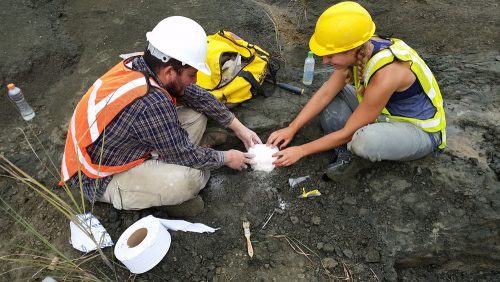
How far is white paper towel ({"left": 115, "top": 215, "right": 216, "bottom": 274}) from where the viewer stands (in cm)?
214

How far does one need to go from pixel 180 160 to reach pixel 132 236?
59cm

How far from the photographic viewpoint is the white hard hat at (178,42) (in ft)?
7.05

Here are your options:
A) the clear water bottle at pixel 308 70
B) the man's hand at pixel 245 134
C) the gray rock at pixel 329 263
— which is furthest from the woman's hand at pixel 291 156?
the clear water bottle at pixel 308 70

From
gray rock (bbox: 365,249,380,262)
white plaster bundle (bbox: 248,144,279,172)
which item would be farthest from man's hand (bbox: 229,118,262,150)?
gray rock (bbox: 365,249,380,262)

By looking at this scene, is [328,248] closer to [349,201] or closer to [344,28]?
[349,201]

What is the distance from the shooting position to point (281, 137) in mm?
3053

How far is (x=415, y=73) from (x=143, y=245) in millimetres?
2141

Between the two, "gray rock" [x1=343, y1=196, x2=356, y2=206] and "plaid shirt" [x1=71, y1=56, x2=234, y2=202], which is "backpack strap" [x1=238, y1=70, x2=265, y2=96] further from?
"gray rock" [x1=343, y1=196, x2=356, y2=206]

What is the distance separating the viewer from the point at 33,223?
9.19 feet

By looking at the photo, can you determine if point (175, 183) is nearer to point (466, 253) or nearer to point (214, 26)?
point (466, 253)

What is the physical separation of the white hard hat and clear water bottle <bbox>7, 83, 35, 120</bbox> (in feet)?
7.13

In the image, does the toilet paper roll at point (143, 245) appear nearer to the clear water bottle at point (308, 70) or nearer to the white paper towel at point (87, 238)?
the white paper towel at point (87, 238)

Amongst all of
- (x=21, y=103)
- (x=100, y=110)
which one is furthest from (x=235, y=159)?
(x=21, y=103)

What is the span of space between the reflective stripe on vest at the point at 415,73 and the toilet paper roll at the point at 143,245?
5.82 ft
